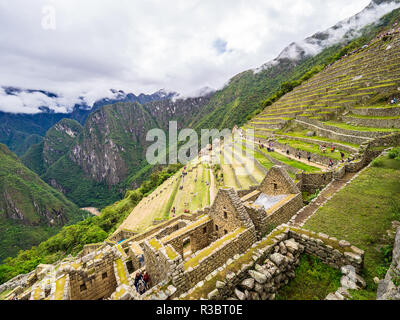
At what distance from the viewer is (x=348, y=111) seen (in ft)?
97.2

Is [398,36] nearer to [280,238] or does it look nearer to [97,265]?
[280,238]

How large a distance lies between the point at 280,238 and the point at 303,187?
10536 millimetres

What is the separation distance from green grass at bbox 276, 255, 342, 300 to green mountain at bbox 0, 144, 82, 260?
108m

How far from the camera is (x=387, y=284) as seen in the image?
3.49 metres

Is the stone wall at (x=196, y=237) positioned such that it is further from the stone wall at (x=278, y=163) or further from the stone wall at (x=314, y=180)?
the stone wall at (x=278, y=163)

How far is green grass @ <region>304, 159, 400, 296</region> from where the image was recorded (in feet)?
17.1

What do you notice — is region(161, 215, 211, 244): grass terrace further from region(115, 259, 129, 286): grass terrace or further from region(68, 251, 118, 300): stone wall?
region(68, 251, 118, 300): stone wall

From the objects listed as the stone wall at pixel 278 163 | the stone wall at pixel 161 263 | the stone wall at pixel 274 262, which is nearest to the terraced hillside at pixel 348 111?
the stone wall at pixel 278 163

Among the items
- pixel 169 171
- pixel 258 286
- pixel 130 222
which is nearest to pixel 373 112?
pixel 258 286

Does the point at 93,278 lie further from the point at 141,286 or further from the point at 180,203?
the point at 180,203

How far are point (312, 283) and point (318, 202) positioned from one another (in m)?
5.95

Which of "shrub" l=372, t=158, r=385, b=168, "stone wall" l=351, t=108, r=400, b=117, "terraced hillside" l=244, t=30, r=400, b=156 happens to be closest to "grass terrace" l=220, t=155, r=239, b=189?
"terraced hillside" l=244, t=30, r=400, b=156

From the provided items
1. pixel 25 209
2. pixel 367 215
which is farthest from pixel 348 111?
pixel 25 209

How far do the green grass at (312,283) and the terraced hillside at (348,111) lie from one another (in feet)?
52.2
